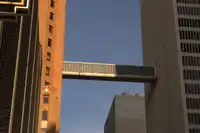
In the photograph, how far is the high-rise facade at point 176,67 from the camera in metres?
82.4

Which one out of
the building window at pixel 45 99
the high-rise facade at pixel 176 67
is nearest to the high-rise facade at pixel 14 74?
the building window at pixel 45 99

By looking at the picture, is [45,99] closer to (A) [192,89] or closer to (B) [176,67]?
(B) [176,67]

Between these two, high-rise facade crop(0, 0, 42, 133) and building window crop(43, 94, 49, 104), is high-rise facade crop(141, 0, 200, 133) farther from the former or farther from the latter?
high-rise facade crop(0, 0, 42, 133)

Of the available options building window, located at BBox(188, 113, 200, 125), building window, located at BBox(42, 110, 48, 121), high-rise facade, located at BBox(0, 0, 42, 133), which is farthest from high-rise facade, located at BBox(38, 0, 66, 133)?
high-rise facade, located at BBox(0, 0, 42, 133)

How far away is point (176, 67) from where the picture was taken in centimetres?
8656

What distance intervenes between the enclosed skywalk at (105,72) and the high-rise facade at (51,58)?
1304cm

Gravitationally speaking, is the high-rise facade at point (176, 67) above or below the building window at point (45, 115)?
above

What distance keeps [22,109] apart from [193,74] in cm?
5259

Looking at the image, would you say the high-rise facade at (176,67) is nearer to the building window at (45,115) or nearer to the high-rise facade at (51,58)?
the high-rise facade at (51,58)

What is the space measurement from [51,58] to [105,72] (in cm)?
1990

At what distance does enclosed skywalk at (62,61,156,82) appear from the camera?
319ft

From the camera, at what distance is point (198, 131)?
8031 cm

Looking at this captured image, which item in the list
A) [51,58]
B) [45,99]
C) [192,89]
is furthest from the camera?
[192,89]

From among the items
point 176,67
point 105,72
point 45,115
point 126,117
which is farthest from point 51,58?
point 126,117
